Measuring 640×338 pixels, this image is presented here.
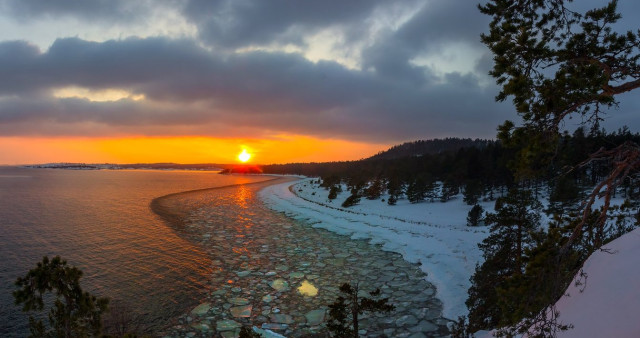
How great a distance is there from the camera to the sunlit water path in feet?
32.0

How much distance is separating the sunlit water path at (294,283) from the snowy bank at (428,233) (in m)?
0.88

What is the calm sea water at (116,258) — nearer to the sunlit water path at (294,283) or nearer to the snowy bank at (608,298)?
the sunlit water path at (294,283)

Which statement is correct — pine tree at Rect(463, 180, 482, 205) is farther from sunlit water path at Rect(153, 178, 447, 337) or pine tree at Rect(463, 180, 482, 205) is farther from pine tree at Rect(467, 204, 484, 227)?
sunlit water path at Rect(153, 178, 447, 337)

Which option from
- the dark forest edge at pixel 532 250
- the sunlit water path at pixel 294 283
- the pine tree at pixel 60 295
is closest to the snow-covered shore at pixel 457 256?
the dark forest edge at pixel 532 250

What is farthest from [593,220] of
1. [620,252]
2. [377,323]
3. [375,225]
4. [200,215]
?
[200,215]

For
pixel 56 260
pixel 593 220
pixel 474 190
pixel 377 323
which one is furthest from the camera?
pixel 474 190

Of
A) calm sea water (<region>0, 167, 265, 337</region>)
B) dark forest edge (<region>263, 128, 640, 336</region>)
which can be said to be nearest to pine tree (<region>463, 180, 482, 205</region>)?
dark forest edge (<region>263, 128, 640, 336</region>)

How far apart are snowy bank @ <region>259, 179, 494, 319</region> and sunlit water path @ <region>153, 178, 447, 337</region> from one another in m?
0.88

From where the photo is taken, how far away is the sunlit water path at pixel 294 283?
9.77m

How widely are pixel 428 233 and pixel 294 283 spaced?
12.7 m

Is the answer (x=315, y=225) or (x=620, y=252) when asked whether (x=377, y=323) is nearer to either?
(x=620, y=252)

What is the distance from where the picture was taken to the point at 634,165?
4840 mm

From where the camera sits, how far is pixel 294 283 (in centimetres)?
1329

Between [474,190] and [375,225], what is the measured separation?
1603cm
